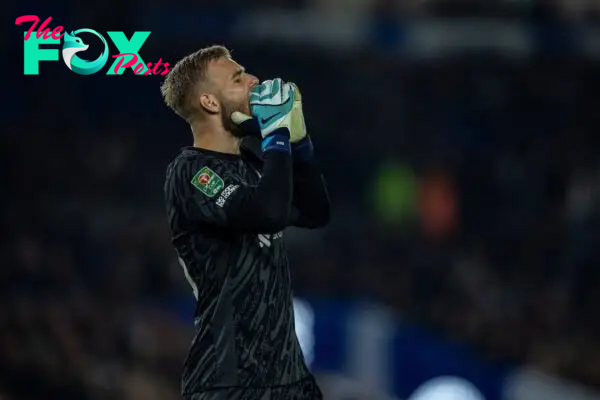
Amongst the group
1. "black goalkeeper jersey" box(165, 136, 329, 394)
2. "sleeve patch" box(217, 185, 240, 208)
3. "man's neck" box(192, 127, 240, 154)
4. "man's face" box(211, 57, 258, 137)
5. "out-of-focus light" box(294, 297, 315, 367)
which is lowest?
"out-of-focus light" box(294, 297, 315, 367)

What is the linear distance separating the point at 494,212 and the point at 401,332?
6349mm

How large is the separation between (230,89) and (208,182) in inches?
15.9

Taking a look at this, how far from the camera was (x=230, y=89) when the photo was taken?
4656mm

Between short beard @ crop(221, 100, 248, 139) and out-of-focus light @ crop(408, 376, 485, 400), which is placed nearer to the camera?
short beard @ crop(221, 100, 248, 139)

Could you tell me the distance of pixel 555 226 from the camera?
17391 mm

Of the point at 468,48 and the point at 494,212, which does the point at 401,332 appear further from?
the point at 468,48

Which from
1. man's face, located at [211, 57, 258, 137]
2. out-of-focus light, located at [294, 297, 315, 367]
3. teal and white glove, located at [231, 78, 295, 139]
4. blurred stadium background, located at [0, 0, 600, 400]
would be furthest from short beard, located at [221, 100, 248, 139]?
out-of-focus light, located at [294, 297, 315, 367]

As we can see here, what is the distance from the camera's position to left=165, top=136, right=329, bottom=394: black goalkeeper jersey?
4477 millimetres

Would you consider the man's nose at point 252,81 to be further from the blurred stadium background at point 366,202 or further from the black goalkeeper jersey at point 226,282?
the blurred stadium background at point 366,202

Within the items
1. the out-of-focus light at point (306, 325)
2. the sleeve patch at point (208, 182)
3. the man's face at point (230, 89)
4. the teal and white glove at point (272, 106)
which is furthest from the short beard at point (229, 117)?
the out-of-focus light at point (306, 325)

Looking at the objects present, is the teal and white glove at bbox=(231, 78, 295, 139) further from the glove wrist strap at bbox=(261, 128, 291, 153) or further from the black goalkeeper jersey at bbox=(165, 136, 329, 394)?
the black goalkeeper jersey at bbox=(165, 136, 329, 394)

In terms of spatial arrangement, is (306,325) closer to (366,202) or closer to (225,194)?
(366,202)

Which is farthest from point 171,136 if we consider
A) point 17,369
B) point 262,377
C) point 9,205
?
point 262,377

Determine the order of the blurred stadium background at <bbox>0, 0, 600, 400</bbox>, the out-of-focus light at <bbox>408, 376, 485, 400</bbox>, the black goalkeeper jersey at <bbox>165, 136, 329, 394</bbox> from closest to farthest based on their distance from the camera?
1. the black goalkeeper jersey at <bbox>165, 136, 329, 394</bbox>
2. the out-of-focus light at <bbox>408, 376, 485, 400</bbox>
3. the blurred stadium background at <bbox>0, 0, 600, 400</bbox>
